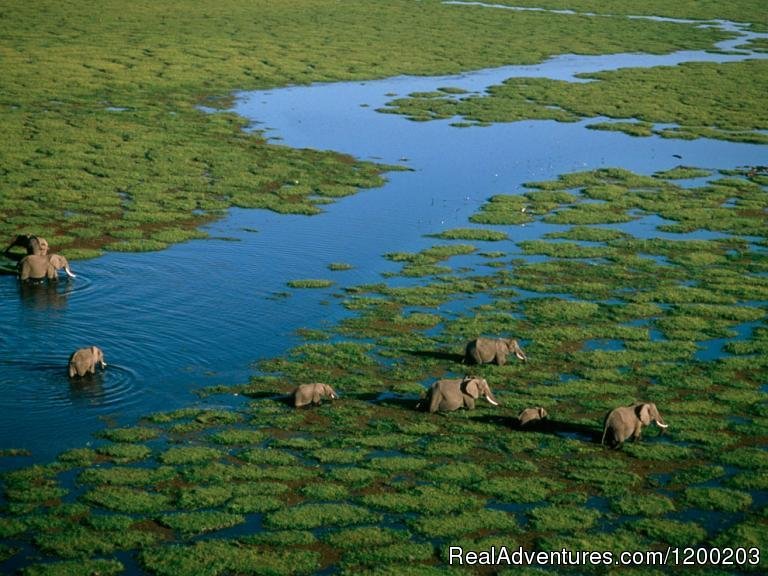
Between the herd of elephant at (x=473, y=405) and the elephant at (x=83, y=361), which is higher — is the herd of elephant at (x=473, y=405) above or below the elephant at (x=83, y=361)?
below

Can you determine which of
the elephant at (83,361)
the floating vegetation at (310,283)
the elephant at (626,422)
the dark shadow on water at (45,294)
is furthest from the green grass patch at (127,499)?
the floating vegetation at (310,283)

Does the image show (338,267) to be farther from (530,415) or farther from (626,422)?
(626,422)

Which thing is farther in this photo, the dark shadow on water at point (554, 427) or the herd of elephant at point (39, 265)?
the herd of elephant at point (39, 265)

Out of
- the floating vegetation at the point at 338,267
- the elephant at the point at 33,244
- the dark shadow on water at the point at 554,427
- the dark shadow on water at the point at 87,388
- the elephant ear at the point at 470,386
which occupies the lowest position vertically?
the dark shadow on water at the point at 554,427

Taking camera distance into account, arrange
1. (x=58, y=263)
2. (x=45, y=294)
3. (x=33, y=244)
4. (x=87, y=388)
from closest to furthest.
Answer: (x=87, y=388)
(x=45, y=294)
(x=58, y=263)
(x=33, y=244)

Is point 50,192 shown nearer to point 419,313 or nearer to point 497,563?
point 419,313

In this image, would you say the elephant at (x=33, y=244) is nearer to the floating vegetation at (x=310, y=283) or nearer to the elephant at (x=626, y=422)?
the floating vegetation at (x=310, y=283)

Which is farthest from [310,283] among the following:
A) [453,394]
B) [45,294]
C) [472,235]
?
[453,394]
